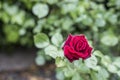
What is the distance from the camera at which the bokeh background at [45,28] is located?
7.09ft

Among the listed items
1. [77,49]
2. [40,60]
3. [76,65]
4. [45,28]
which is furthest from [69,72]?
[45,28]

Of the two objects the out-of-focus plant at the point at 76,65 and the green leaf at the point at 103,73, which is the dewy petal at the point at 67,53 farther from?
the green leaf at the point at 103,73

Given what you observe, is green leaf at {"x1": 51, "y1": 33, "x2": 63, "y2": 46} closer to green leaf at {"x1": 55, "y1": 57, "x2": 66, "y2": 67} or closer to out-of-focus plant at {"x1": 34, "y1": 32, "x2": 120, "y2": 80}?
out-of-focus plant at {"x1": 34, "y1": 32, "x2": 120, "y2": 80}

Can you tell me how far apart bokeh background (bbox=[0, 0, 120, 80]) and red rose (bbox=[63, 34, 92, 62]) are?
1.11ft

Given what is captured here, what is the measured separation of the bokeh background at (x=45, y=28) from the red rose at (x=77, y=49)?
339 millimetres

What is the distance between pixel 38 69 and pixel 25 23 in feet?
1.39

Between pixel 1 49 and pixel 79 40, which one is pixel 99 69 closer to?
pixel 79 40

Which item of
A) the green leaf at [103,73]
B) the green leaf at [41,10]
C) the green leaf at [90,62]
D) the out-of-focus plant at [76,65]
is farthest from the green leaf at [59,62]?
the green leaf at [41,10]

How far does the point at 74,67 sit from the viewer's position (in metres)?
1.58

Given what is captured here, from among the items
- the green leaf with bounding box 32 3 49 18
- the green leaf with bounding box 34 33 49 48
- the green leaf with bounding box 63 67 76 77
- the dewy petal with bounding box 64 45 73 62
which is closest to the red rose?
the dewy petal with bounding box 64 45 73 62

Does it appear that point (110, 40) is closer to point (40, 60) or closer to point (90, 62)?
point (40, 60)

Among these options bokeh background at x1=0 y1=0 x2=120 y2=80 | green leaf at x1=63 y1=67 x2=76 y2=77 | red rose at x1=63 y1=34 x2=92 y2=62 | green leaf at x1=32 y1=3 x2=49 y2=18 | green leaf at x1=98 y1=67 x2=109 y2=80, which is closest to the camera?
red rose at x1=63 y1=34 x2=92 y2=62

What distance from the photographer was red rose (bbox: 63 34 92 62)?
145cm

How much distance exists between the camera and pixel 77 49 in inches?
57.3
